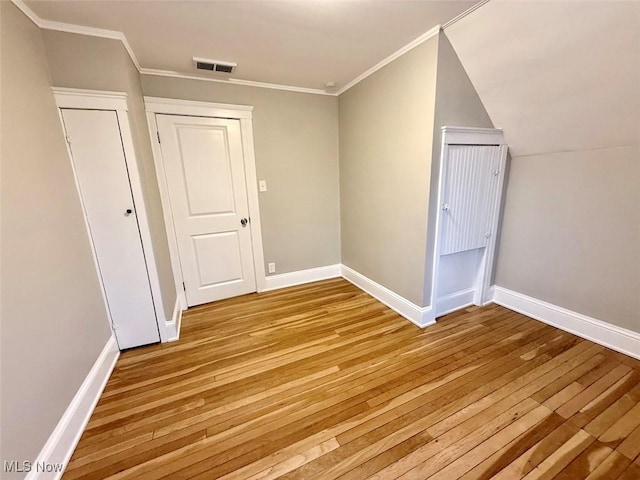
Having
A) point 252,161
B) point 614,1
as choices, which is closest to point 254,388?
point 252,161

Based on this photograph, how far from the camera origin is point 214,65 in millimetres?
2326

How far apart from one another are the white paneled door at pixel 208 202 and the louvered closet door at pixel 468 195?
2.04 meters

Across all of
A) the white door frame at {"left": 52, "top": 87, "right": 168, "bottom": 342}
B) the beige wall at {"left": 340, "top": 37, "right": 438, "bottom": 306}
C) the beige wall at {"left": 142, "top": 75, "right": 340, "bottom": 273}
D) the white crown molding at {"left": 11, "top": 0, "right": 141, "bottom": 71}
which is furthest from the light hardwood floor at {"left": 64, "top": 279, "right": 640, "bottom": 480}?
the white crown molding at {"left": 11, "top": 0, "right": 141, "bottom": 71}

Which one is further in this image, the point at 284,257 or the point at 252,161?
the point at 284,257

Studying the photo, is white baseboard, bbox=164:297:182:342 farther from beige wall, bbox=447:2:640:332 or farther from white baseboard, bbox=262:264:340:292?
beige wall, bbox=447:2:640:332

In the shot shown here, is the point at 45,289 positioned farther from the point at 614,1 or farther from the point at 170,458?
the point at 614,1

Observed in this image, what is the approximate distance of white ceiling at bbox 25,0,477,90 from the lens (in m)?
1.57

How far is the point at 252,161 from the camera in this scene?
2881 mm

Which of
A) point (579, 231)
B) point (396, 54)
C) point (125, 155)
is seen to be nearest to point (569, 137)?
point (579, 231)

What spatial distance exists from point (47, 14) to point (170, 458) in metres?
2.59

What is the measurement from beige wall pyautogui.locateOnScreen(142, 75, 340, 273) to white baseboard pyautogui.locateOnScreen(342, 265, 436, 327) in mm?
505

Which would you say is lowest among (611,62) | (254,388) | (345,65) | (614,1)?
(254,388)

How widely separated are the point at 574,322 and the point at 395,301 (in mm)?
1444

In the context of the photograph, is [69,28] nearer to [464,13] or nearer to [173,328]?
[173,328]
